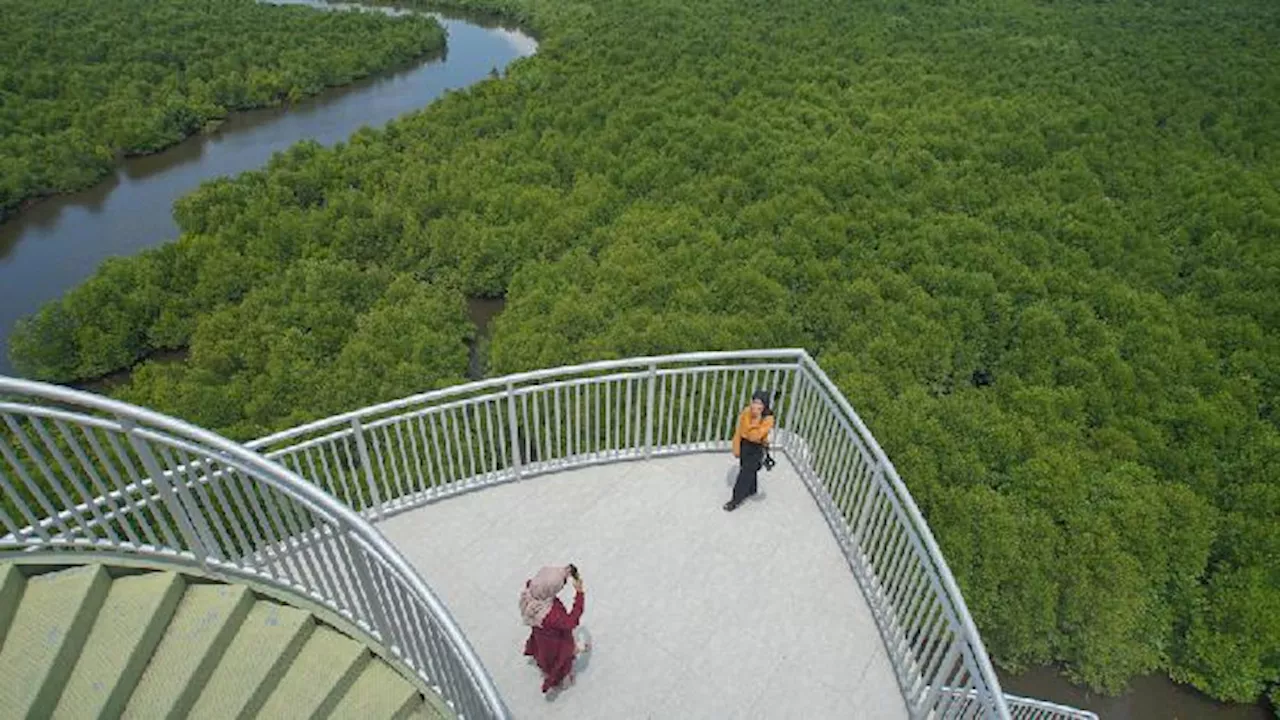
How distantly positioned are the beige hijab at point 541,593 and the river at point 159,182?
2655cm

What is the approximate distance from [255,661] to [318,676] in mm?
383

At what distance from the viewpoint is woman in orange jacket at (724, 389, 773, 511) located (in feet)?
22.9

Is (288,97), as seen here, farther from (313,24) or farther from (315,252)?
(315,252)

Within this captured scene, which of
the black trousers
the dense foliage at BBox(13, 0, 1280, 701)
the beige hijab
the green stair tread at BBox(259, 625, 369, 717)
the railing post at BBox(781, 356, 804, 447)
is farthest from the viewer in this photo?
the dense foliage at BBox(13, 0, 1280, 701)

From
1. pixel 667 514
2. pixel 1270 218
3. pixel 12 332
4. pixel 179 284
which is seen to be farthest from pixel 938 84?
pixel 12 332

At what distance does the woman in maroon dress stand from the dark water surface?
1343 centimetres

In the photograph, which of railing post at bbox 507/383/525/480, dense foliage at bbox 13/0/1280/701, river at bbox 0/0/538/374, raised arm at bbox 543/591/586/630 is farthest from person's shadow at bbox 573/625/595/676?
river at bbox 0/0/538/374

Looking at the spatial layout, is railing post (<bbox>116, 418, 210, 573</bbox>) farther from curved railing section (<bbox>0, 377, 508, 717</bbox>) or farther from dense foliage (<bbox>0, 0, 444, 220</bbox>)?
dense foliage (<bbox>0, 0, 444, 220</bbox>)

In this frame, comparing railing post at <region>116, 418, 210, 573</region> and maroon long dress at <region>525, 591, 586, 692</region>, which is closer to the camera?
railing post at <region>116, 418, 210, 573</region>

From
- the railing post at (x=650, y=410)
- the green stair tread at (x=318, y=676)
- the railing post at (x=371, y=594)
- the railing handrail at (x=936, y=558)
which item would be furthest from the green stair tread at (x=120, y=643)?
the railing handrail at (x=936, y=558)

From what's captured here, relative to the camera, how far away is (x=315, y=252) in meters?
26.8

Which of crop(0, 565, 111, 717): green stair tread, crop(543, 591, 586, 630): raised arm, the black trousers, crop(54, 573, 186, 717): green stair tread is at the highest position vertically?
crop(0, 565, 111, 717): green stair tread

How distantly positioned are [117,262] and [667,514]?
26139 mm

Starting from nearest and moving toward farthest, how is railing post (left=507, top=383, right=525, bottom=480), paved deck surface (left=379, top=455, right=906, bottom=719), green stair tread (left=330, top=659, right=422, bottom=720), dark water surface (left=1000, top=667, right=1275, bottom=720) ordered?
green stair tread (left=330, top=659, right=422, bottom=720), paved deck surface (left=379, top=455, right=906, bottom=719), railing post (left=507, top=383, right=525, bottom=480), dark water surface (left=1000, top=667, right=1275, bottom=720)
